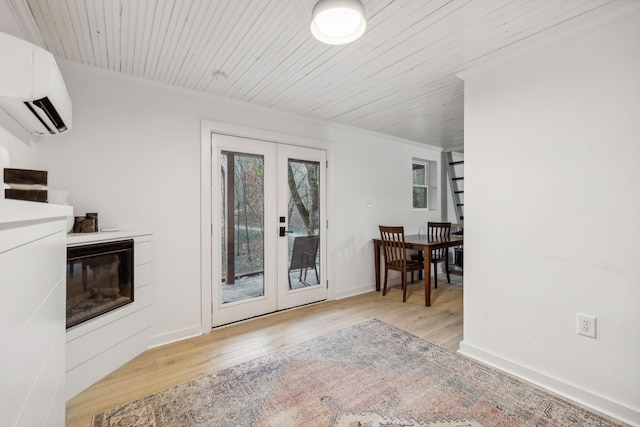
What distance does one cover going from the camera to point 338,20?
4.88ft

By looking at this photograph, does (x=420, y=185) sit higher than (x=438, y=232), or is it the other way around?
(x=420, y=185)

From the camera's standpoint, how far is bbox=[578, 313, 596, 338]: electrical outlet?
1.79 metres

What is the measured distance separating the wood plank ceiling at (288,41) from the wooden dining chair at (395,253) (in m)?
1.69

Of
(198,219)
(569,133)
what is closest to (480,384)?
(569,133)

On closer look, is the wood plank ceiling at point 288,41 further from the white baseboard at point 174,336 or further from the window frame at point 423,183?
the white baseboard at point 174,336

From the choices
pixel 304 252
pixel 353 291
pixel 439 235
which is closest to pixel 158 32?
pixel 304 252

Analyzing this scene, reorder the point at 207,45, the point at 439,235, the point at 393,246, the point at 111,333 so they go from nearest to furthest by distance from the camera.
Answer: the point at 207,45
the point at 111,333
the point at 393,246
the point at 439,235

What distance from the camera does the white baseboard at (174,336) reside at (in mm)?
2570

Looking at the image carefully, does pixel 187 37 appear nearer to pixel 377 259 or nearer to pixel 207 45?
pixel 207 45

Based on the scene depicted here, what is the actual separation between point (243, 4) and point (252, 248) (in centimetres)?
223

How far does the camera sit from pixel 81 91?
2.28 m

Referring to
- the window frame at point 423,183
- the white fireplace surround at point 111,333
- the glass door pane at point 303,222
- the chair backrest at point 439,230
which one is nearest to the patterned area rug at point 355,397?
the white fireplace surround at point 111,333

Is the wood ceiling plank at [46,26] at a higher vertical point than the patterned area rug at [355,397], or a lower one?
higher

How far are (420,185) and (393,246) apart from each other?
1.83m
